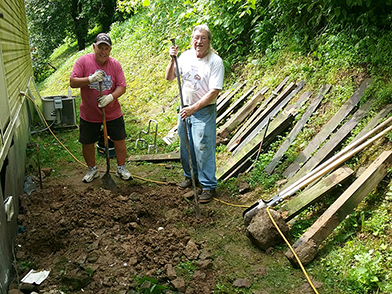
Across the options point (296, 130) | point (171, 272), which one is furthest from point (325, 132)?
point (171, 272)

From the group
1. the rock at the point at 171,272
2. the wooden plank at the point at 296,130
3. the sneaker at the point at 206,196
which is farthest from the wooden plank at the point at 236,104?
the rock at the point at 171,272

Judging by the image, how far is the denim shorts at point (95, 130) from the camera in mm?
4735

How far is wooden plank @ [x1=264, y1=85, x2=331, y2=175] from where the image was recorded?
15.2ft

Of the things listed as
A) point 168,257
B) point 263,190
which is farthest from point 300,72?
point 168,257

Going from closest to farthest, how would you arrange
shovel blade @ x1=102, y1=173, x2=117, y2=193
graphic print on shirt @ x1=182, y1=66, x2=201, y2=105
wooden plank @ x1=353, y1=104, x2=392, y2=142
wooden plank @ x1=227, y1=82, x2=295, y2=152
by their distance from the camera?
wooden plank @ x1=353, y1=104, x2=392, y2=142, graphic print on shirt @ x1=182, y1=66, x2=201, y2=105, shovel blade @ x1=102, y1=173, x2=117, y2=193, wooden plank @ x1=227, y1=82, x2=295, y2=152

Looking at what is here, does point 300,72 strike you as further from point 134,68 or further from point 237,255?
point 134,68

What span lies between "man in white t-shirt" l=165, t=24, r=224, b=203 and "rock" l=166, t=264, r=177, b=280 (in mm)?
1354

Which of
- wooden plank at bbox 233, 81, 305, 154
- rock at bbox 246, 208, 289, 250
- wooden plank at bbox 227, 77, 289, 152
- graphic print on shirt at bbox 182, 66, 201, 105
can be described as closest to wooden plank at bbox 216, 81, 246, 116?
wooden plank at bbox 227, 77, 289, 152

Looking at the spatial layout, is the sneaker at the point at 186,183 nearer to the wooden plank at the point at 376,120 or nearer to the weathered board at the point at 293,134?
the weathered board at the point at 293,134

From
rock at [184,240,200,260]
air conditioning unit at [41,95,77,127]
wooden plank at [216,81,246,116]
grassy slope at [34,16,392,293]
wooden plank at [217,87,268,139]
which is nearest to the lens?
grassy slope at [34,16,392,293]

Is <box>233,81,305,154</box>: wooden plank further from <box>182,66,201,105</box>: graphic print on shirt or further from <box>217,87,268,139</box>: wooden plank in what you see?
<box>182,66,201,105</box>: graphic print on shirt

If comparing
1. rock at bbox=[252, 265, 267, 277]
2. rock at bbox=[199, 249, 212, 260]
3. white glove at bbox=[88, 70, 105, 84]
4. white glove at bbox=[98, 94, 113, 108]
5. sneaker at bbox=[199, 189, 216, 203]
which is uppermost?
white glove at bbox=[88, 70, 105, 84]

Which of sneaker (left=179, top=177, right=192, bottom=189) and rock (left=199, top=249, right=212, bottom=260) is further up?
sneaker (left=179, top=177, right=192, bottom=189)

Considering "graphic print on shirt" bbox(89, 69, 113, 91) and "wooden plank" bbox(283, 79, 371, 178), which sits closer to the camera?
"wooden plank" bbox(283, 79, 371, 178)
